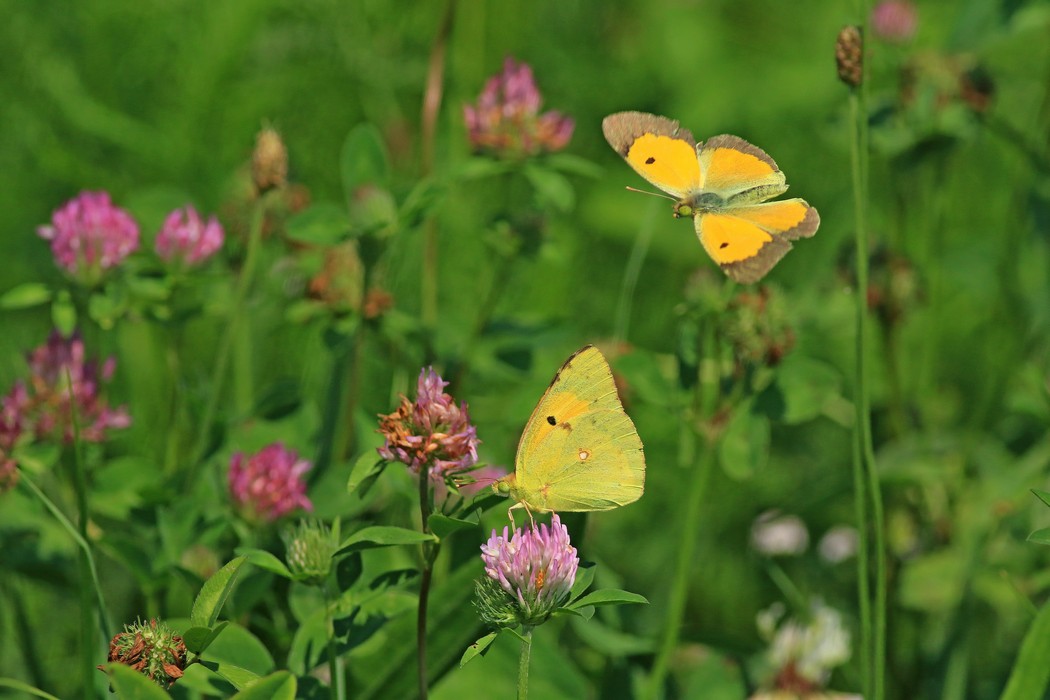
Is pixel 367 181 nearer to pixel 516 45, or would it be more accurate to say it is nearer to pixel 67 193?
pixel 67 193

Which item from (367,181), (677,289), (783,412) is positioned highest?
(367,181)

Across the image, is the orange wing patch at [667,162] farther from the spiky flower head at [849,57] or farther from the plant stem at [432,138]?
the plant stem at [432,138]

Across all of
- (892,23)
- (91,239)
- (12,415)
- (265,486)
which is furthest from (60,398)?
(892,23)

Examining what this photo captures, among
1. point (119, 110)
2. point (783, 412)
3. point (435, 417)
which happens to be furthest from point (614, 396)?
point (119, 110)

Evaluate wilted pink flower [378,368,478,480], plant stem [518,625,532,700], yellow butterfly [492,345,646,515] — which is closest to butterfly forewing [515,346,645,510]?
yellow butterfly [492,345,646,515]

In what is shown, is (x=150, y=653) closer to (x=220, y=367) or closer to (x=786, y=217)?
(x=220, y=367)
